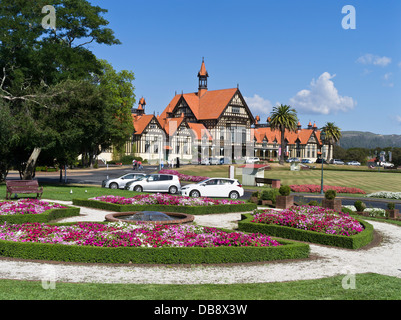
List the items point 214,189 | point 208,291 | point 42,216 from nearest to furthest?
point 208,291 → point 42,216 → point 214,189

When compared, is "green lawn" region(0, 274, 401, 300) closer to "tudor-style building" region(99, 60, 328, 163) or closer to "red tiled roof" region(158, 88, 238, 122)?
"tudor-style building" region(99, 60, 328, 163)

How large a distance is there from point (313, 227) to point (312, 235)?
0.63 meters

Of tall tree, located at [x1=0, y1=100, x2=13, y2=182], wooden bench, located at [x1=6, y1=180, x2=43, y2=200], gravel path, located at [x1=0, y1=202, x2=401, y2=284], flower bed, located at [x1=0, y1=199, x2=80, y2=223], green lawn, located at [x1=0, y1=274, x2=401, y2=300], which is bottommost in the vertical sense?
gravel path, located at [x1=0, y1=202, x2=401, y2=284]

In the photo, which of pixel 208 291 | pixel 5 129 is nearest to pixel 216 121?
pixel 5 129

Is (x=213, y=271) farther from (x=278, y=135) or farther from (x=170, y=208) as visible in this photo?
(x=278, y=135)

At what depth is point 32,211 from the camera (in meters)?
17.3

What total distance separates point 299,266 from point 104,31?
29131 mm

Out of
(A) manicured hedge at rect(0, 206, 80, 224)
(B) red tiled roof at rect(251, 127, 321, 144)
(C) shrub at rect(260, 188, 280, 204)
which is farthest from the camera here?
(B) red tiled roof at rect(251, 127, 321, 144)

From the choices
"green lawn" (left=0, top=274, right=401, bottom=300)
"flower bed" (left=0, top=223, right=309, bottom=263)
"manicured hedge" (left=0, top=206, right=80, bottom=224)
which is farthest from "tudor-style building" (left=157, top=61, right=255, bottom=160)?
"green lawn" (left=0, top=274, right=401, bottom=300)

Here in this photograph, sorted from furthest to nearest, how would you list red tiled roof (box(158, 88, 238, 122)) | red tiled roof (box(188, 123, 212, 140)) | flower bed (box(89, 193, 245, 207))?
red tiled roof (box(158, 88, 238, 122)) → red tiled roof (box(188, 123, 212, 140)) → flower bed (box(89, 193, 245, 207))

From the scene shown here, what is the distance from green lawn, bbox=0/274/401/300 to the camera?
7605mm

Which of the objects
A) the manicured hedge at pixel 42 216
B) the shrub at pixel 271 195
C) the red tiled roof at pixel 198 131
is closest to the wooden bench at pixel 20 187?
the manicured hedge at pixel 42 216

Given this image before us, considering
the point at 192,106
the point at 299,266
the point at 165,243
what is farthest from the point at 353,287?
the point at 192,106

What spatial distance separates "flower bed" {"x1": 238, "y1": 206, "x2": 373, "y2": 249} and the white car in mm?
10681
